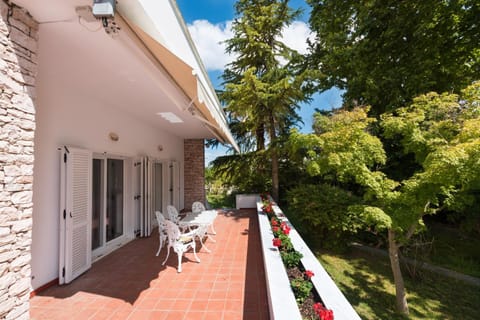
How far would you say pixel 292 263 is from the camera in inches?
153

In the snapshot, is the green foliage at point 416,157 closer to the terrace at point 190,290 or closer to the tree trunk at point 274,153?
the terrace at point 190,290

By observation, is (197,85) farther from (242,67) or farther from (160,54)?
(242,67)

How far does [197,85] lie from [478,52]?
11.1 meters

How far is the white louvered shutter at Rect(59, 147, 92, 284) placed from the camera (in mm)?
4387

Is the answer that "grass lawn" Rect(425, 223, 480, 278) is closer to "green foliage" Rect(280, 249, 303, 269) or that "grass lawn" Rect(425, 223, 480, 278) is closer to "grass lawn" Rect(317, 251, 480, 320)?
"grass lawn" Rect(317, 251, 480, 320)

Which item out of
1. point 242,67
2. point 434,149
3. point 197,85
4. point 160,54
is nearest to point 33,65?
point 160,54

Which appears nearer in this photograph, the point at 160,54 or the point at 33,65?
the point at 33,65

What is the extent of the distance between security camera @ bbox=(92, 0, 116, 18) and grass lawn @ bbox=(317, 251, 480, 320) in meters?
7.62

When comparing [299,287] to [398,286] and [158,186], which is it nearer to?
[398,286]

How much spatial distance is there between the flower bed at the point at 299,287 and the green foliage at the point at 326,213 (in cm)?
390

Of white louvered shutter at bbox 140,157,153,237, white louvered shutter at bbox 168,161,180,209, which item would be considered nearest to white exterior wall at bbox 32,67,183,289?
white louvered shutter at bbox 140,157,153,237

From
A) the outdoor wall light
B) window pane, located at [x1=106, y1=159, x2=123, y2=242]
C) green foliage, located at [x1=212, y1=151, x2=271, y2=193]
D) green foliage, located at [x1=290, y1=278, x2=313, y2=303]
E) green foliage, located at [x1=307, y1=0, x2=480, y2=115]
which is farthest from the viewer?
green foliage, located at [x1=212, y1=151, x2=271, y2=193]

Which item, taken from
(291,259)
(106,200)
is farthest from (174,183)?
(291,259)

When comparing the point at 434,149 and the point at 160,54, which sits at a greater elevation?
the point at 160,54
